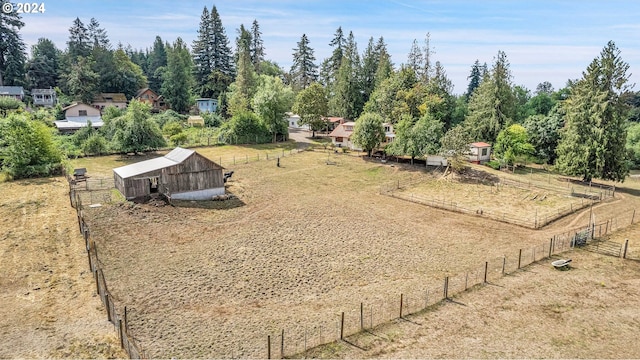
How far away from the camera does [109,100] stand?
7700 cm

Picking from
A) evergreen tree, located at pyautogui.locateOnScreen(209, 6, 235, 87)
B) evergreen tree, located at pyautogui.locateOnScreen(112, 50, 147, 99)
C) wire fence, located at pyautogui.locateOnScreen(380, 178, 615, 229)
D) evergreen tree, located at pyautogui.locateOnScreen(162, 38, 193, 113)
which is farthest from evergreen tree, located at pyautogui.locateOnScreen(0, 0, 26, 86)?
wire fence, located at pyautogui.locateOnScreen(380, 178, 615, 229)

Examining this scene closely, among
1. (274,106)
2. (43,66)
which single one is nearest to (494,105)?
(274,106)

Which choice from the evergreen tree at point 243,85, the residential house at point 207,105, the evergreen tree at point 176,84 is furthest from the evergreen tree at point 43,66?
the evergreen tree at point 243,85

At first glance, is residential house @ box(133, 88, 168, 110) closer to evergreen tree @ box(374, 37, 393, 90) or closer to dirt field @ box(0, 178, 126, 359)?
evergreen tree @ box(374, 37, 393, 90)

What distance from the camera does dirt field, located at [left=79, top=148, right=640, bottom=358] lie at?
52.9 ft

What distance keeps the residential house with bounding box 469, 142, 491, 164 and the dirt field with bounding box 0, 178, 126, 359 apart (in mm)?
40713

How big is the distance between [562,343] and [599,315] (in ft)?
11.4

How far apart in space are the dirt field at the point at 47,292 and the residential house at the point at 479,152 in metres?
40.7

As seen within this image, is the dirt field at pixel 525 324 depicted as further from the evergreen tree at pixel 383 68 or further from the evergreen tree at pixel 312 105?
the evergreen tree at pixel 383 68

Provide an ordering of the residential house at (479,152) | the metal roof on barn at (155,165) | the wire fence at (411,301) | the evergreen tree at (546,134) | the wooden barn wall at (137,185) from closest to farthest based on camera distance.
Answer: the wire fence at (411,301)
the wooden barn wall at (137,185)
the metal roof on barn at (155,165)
the residential house at (479,152)
the evergreen tree at (546,134)

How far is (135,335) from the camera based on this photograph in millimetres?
15164

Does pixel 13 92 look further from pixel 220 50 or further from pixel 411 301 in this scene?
pixel 411 301

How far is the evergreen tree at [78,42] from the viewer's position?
286 feet

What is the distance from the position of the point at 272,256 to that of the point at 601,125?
3426 cm
